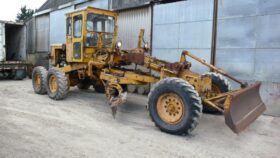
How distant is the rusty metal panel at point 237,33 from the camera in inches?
311

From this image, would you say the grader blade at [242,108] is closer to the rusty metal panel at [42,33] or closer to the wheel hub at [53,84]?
the wheel hub at [53,84]

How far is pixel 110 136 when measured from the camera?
204 inches

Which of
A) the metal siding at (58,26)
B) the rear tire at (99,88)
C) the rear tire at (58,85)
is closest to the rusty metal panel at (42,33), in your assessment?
the metal siding at (58,26)

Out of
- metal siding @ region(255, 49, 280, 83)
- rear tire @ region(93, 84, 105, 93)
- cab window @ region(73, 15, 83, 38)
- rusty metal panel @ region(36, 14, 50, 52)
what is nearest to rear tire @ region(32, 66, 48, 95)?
rear tire @ region(93, 84, 105, 93)

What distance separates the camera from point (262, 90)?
25.5 ft

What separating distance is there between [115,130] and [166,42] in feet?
18.0

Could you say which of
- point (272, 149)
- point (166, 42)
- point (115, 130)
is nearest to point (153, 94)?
point (115, 130)

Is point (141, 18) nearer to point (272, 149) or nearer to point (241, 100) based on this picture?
point (241, 100)

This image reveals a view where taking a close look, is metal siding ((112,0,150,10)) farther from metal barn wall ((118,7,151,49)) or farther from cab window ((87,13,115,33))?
cab window ((87,13,115,33))

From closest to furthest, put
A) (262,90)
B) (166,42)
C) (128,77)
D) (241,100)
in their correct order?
(241,100)
(128,77)
(262,90)
(166,42)

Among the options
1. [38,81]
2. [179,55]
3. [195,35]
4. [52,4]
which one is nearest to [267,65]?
[195,35]

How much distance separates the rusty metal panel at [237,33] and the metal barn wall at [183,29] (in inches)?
16.4

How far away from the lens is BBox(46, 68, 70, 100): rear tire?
8312 mm

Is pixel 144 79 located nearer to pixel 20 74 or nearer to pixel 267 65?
pixel 267 65
